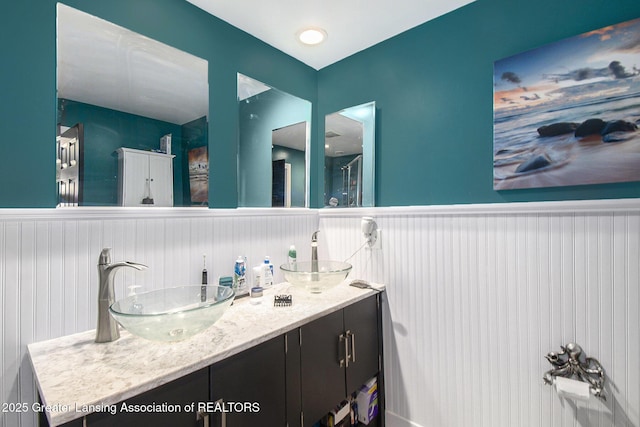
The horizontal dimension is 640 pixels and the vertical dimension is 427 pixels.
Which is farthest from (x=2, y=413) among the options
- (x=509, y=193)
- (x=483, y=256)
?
(x=509, y=193)

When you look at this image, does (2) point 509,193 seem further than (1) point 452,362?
No

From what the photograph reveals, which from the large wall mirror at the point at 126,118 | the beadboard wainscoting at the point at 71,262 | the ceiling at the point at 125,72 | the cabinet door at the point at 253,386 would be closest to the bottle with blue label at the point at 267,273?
the beadboard wainscoting at the point at 71,262

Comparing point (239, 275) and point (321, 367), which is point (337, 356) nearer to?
point (321, 367)

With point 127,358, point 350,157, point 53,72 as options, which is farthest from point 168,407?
point 350,157

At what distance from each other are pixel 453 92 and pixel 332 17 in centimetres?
83

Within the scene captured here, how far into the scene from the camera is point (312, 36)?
1.92 m

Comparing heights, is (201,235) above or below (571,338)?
above

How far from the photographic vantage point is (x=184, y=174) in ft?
5.18

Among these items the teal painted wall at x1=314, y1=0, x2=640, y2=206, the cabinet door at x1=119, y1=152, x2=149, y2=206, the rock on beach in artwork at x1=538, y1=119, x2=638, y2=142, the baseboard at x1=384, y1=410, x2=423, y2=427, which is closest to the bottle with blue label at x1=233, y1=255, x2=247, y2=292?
the cabinet door at x1=119, y1=152, x2=149, y2=206

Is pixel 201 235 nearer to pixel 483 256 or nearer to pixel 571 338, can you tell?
pixel 483 256

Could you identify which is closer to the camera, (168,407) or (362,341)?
(168,407)

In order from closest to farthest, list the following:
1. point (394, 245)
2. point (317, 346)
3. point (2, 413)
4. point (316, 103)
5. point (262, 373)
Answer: point (2, 413)
point (262, 373)
point (317, 346)
point (394, 245)
point (316, 103)

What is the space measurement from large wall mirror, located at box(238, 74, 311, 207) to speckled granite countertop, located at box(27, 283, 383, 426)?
2.62ft

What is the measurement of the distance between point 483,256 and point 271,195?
4.35 ft
